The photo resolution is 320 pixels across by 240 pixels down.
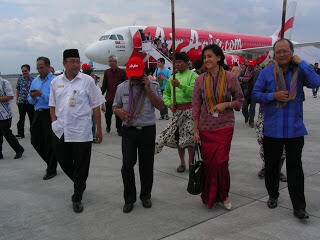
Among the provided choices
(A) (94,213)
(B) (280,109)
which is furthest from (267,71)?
(A) (94,213)

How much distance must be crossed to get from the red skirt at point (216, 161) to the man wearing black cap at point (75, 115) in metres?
1.27

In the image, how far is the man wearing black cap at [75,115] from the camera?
3.65 meters

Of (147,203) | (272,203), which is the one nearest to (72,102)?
(147,203)

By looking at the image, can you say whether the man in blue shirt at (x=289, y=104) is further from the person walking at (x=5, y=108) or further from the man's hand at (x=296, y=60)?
the person walking at (x=5, y=108)

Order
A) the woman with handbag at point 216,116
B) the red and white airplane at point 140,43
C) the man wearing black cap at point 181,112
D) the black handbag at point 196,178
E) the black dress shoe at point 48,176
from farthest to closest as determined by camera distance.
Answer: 1. the red and white airplane at point 140,43
2. the black dress shoe at point 48,176
3. the man wearing black cap at point 181,112
4. the black handbag at point 196,178
5. the woman with handbag at point 216,116

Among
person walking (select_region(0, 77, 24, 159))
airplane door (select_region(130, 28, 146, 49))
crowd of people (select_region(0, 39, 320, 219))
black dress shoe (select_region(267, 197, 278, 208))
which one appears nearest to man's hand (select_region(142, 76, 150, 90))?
crowd of people (select_region(0, 39, 320, 219))

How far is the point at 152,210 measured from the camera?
3699 millimetres

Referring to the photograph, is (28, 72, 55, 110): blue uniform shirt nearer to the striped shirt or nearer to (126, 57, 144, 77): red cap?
the striped shirt

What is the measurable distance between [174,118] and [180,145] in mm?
416

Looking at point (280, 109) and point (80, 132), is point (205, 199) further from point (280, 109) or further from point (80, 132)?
point (80, 132)

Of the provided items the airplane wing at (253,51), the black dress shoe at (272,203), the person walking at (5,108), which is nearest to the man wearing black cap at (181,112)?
the black dress shoe at (272,203)

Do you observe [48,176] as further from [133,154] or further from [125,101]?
[125,101]

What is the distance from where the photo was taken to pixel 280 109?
3.36m

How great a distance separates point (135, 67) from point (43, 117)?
2.30 meters
